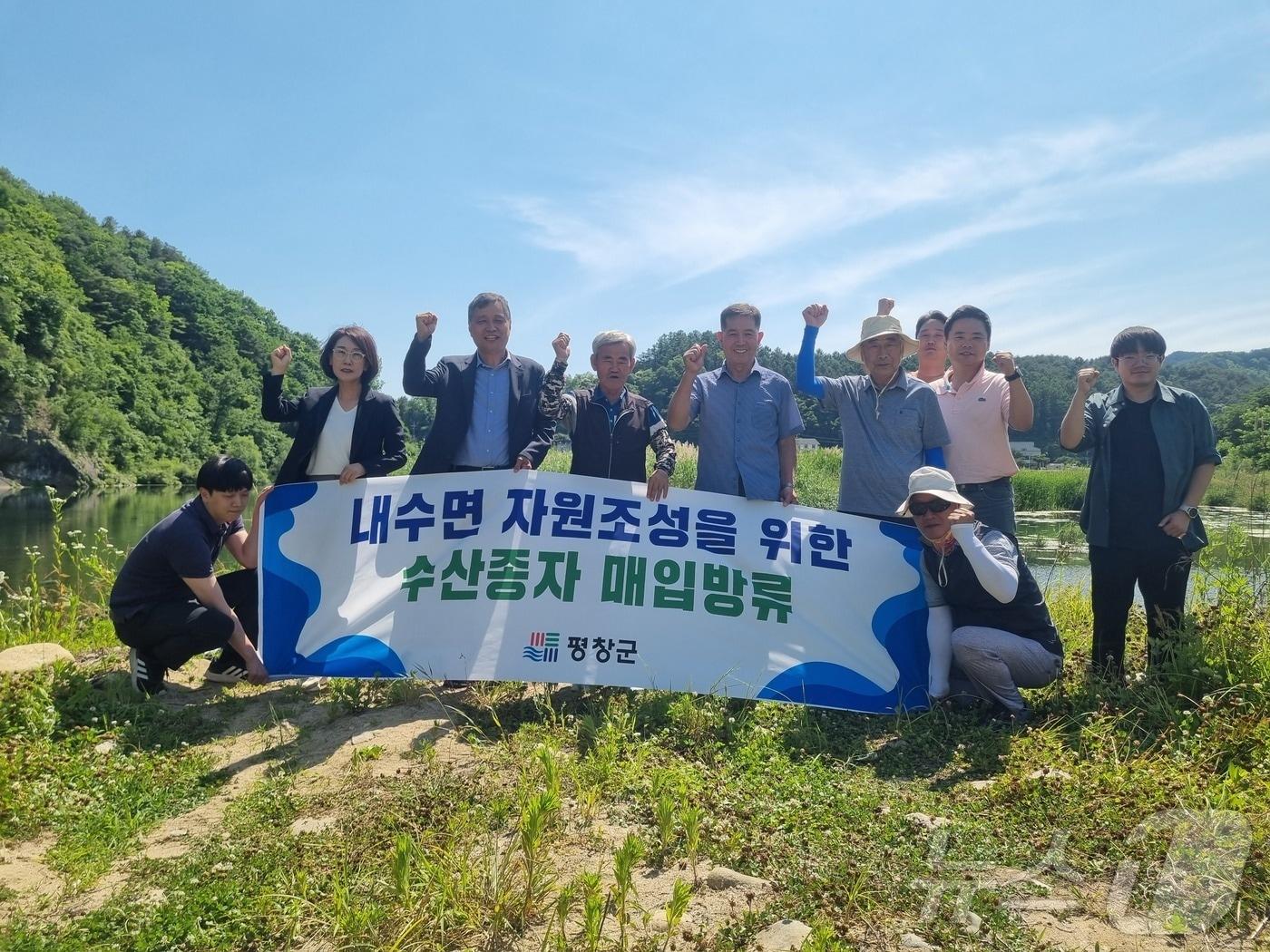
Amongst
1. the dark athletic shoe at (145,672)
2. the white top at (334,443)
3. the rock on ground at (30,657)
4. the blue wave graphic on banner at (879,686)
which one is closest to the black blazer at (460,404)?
the white top at (334,443)

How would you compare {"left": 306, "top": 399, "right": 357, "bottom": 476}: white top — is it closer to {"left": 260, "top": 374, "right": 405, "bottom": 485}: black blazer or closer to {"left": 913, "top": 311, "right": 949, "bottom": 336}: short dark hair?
{"left": 260, "top": 374, "right": 405, "bottom": 485}: black blazer

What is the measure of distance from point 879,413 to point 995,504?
82 centimetres

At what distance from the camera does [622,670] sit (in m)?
→ 3.90

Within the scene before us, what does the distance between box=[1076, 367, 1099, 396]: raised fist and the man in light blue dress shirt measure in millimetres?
1487

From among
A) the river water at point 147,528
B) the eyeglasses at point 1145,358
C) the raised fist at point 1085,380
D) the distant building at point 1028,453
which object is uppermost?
the distant building at point 1028,453

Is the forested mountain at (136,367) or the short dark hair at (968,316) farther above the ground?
the forested mountain at (136,367)

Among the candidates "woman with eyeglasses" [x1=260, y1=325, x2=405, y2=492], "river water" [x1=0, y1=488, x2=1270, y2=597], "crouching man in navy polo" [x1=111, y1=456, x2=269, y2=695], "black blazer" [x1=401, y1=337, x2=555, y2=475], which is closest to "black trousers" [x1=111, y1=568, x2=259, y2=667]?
"crouching man in navy polo" [x1=111, y1=456, x2=269, y2=695]

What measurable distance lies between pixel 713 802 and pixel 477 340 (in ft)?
9.30

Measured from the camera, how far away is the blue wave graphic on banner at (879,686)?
384cm

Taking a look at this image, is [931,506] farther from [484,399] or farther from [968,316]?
[484,399]

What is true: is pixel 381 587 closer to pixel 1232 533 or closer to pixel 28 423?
pixel 1232 533

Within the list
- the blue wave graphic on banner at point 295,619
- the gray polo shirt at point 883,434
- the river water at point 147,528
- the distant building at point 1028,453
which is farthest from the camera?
the distant building at point 1028,453

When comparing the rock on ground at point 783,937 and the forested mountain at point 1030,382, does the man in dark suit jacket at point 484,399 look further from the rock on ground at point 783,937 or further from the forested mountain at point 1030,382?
the forested mountain at point 1030,382

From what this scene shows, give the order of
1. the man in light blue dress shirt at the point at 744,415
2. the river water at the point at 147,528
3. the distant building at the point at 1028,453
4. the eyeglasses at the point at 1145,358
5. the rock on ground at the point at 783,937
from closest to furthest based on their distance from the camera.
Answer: the rock on ground at the point at 783,937 < the eyeglasses at the point at 1145,358 < the man in light blue dress shirt at the point at 744,415 < the river water at the point at 147,528 < the distant building at the point at 1028,453
